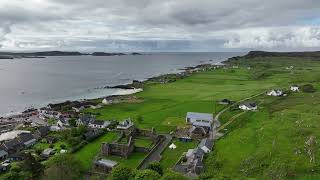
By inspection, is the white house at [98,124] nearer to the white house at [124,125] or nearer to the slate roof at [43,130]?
the white house at [124,125]

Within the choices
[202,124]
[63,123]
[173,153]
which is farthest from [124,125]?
[173,153]

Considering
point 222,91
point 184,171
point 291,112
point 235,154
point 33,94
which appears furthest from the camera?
point 33,94

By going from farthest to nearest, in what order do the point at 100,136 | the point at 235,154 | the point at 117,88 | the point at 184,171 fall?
the point at 117,88
the point at 100,136
the point at 235,154
the point at 184,171

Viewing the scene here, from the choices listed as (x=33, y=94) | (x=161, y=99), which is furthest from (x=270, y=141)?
(x=33, y=94)

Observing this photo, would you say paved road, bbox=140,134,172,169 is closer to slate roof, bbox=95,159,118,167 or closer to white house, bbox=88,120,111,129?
slate roof, bbox=95,159,118,167

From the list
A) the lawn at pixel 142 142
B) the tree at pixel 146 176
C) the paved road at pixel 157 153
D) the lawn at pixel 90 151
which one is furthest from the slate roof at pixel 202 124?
the tree at pixel 146 176

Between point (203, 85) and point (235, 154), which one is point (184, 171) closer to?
point (235, 154)
